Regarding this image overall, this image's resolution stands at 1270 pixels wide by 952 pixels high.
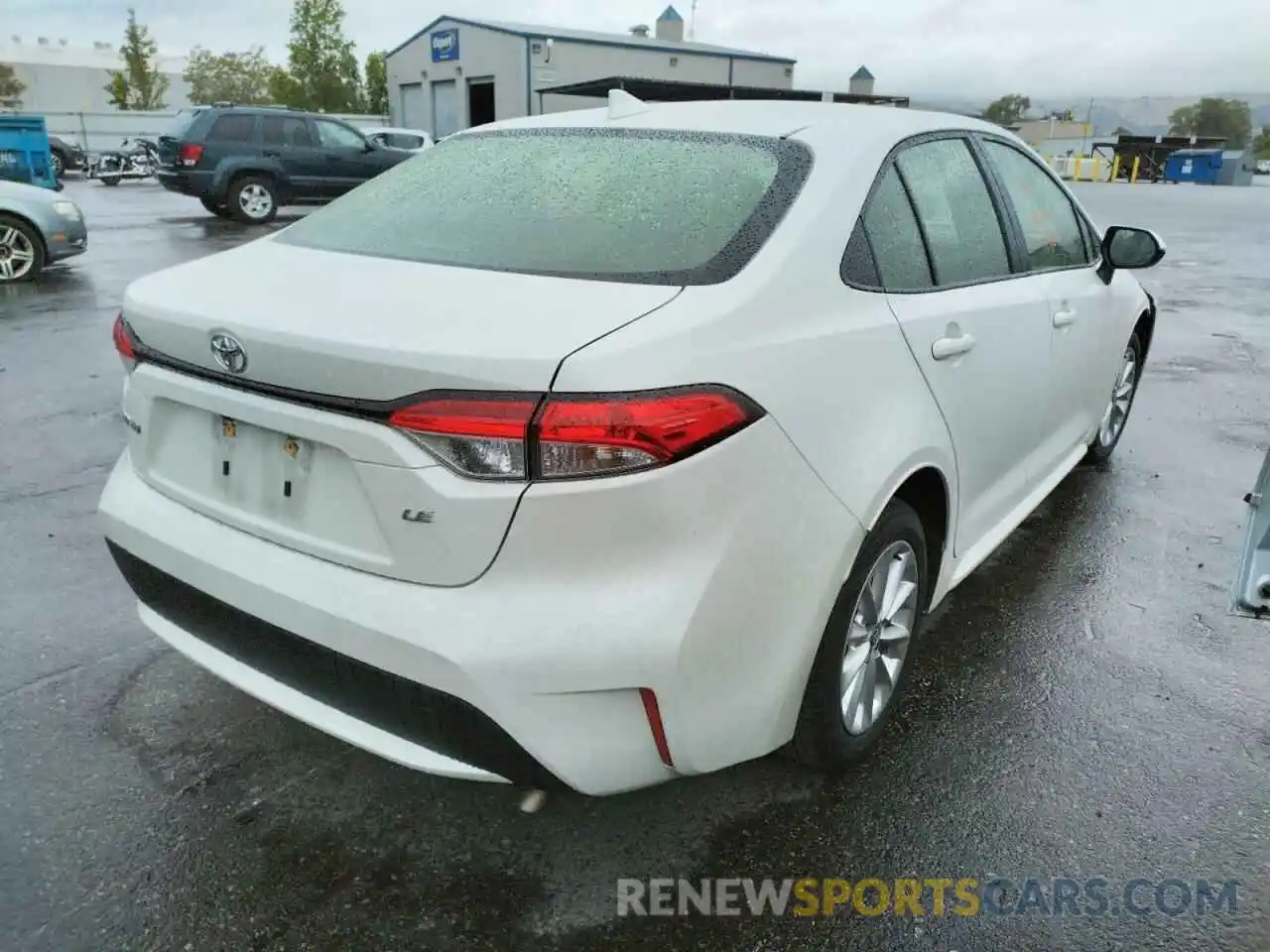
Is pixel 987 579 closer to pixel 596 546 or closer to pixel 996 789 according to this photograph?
pixel 996 789

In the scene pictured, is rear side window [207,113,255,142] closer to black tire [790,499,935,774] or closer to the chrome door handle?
the chrome door handle

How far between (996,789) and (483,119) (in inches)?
1687

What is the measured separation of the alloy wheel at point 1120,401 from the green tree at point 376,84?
55.7m

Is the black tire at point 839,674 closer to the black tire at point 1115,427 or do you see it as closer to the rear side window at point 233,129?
the black tire at point 1115,427

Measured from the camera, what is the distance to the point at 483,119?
41.7m

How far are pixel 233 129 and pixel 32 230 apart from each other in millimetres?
7083

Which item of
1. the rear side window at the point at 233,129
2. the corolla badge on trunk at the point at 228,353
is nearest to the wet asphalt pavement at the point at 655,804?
the corolla badge on trunk at the point at 228,353

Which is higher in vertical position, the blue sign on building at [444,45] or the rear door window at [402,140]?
the blue sign on building at [444,45]

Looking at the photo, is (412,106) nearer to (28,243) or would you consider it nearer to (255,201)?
(255,201)

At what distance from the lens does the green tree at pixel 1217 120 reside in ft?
368

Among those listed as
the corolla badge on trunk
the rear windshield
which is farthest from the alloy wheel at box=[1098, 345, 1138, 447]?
the corolla badge on trunk

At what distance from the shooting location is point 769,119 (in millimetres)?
2738

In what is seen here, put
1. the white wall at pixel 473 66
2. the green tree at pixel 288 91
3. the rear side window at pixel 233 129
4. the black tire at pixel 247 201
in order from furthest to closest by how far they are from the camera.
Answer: the green tree at pixel 288 91
the white wall at pixel 473 66
the black tire at pixel 247 201
the rear side window at pixel 233 129

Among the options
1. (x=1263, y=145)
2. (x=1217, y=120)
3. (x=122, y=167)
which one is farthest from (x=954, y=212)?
(x=1217, y=120)
